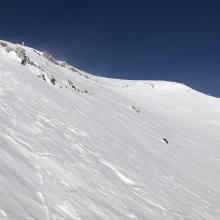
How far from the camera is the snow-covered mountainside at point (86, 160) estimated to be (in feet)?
28.5

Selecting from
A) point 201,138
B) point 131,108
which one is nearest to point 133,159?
point 131,108

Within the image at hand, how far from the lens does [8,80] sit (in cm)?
1593

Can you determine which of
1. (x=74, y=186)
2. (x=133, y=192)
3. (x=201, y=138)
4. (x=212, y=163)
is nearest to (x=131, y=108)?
(x=201, y=138)

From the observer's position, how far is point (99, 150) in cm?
1376

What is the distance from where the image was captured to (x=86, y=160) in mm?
12031

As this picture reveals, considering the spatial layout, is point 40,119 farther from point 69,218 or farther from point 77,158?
point 69,218

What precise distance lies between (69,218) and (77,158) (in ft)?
12.4

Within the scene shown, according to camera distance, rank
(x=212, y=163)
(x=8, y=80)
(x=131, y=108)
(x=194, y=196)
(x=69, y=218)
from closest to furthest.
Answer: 1. (x=69, y=218)
2. (x=194, y=196)
3. (x=8, y=80)
4. (x=212, y=163)
5. (x=131, y=108)

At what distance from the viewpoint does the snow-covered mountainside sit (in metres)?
8.70

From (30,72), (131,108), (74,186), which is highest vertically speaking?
(131,108)

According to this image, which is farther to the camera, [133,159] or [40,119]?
[133,159]

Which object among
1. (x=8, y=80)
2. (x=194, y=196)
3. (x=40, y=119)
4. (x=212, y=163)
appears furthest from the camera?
(x=212, y=163)

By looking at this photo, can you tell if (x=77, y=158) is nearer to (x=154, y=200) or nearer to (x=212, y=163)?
(x=154, y=200)

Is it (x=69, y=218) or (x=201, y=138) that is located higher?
(x=201, y=138)
